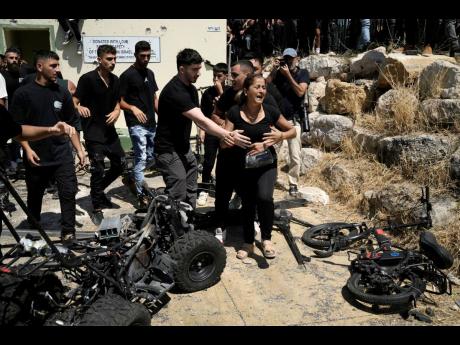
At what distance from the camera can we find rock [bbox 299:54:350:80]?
920cm

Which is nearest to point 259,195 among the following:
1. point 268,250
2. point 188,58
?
point 268,250

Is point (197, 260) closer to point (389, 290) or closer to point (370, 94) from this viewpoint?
point (389, 290)

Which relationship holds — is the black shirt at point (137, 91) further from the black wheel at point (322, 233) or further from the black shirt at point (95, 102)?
the black wheel at point (322, 233)

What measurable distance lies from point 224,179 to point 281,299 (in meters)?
1.46

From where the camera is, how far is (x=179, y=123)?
4.86 m

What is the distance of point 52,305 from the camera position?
3.08 meters

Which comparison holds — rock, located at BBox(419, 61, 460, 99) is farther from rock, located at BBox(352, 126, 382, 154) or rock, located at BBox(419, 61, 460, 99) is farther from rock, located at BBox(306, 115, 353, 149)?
rock, located at BBox(306, 115, 353, 149)

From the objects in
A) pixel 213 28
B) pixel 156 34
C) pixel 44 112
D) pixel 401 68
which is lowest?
pixel 44 112

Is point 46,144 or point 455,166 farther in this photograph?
point 455,166

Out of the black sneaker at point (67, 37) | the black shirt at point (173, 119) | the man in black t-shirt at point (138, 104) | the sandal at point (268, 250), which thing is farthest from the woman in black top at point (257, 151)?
the black sneaker at point (67, 37)

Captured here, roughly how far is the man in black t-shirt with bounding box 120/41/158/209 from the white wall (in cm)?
412

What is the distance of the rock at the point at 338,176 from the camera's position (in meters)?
6.64
